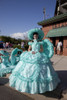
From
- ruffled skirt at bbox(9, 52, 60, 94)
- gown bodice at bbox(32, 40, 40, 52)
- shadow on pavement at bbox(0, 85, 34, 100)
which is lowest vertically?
shadow on pavement at bbox(0, 85, 34, 100)

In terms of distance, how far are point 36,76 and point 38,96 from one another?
776 millimetres

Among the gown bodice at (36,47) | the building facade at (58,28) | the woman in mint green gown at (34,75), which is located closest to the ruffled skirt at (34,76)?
the woman in mint green gown at (34,75)

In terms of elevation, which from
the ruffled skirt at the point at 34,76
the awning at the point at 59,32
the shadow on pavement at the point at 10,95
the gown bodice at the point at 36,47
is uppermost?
the awning at the point at 59,32

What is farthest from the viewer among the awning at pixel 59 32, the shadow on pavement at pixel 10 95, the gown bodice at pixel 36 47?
the awning at pixel 59 32

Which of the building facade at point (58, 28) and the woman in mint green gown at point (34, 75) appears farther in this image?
the building facade at point (58, 28)

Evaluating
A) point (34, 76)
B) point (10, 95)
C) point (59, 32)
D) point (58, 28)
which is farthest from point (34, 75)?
point (58, 28)

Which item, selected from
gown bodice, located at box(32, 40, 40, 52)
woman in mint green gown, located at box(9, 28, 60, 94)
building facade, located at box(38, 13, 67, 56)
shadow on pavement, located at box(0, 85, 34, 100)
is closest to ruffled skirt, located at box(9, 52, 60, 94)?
woman in mint green gown, located at box(9, 28, 60, 94)

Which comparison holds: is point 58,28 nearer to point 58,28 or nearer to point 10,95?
point 58,28

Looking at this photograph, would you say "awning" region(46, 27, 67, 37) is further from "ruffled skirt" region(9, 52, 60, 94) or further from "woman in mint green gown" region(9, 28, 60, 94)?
"ruffled skirt" region(9, 52, 60, 94)

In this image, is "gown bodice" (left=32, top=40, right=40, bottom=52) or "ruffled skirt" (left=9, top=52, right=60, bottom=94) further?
"gown bodice" (left=32, top=40, right=40, bottom=52)

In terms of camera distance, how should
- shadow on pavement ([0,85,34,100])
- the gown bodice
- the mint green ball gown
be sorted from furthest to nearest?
the gown bodice, shadow on pavement ([0,85,34,100]), the mint green ball gown

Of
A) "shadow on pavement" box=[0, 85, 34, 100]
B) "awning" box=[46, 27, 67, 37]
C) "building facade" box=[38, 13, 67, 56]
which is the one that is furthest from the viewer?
"building facade" box=[38, 13, 67, 56]

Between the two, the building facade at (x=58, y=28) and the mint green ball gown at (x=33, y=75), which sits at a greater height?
the building facade at (x=58, y=28)

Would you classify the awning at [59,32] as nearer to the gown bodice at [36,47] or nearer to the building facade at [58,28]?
the building facade at [58,28]
